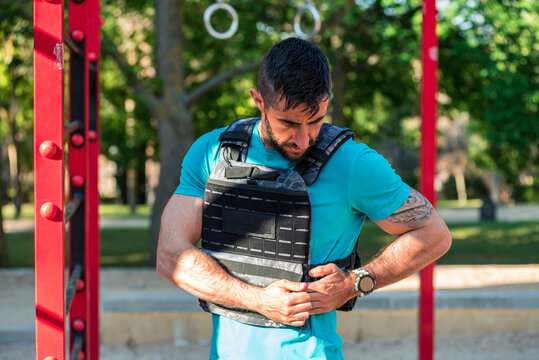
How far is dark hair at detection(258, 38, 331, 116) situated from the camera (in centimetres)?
194

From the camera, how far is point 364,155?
2.06 metres

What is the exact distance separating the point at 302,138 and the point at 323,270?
391 mm

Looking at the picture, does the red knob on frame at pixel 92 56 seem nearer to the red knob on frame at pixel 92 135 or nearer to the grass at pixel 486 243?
the red knob on frame at pixel 92 135

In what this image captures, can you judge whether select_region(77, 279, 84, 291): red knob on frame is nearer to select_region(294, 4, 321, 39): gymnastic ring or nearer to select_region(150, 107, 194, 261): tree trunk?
select_region(294, 4, 321, 39): gymnastic ring

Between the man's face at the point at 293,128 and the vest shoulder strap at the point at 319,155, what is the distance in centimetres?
2

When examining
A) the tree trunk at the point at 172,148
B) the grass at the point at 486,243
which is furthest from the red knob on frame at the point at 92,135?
the grass at the point at 486,243

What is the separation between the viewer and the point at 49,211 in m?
2.35

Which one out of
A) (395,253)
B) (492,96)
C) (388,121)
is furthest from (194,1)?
(395,253)

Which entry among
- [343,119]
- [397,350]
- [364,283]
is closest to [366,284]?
[364,283]

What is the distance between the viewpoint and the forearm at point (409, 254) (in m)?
2.18

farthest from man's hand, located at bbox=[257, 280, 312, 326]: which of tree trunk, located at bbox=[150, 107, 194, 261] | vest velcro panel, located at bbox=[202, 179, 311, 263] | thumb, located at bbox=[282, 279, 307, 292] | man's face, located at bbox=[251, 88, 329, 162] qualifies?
tree trunk, located at bbox=[150, 107, 194, 261]

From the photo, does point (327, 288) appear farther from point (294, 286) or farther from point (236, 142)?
point (236, 142)

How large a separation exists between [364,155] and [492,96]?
390 inches

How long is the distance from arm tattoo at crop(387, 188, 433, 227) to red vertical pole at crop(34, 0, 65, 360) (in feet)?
3.67
